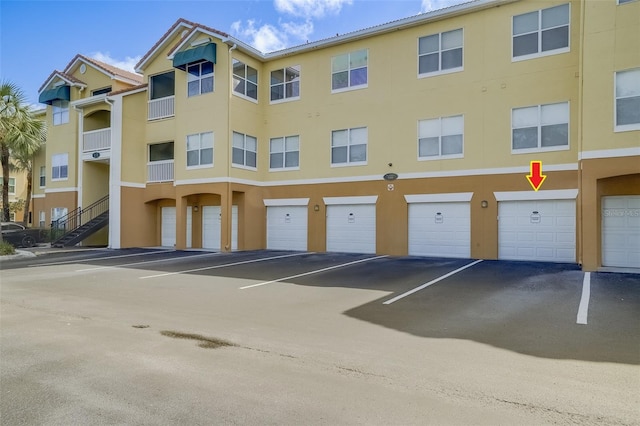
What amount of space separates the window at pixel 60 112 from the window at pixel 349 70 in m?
18.1

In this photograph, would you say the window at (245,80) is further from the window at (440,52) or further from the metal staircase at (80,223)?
the metal staircase at (80,223)

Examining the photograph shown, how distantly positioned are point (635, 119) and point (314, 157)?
12.1m

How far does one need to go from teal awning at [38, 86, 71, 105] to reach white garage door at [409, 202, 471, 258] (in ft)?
73.8

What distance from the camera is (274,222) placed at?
21000 mm

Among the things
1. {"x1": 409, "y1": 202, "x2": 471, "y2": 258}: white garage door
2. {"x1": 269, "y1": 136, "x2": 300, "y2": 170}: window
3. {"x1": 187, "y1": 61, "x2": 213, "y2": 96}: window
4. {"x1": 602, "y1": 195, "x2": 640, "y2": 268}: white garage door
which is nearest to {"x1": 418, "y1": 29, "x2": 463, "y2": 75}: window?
{"x1": 409, "y1": 202, "x2": 471, "y2": 258}: white garage door

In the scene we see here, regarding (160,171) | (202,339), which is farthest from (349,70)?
(202,339)

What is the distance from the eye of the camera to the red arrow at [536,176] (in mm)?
14859

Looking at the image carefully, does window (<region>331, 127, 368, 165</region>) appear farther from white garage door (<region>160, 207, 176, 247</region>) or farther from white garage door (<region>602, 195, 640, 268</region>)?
white garage door (<region>160, 207, 176, 247</region>)

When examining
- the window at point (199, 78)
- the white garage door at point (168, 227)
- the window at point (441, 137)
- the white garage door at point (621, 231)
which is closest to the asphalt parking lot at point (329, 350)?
the white garage door at point (621, 231)

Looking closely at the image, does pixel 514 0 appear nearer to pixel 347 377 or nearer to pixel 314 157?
pixel 314 157

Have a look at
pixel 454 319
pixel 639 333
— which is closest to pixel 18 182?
pixel 454 319

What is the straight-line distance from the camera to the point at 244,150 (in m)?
20.3

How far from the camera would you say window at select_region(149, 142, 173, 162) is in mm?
22531

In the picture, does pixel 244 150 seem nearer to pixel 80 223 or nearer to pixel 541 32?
pixel 80 223
